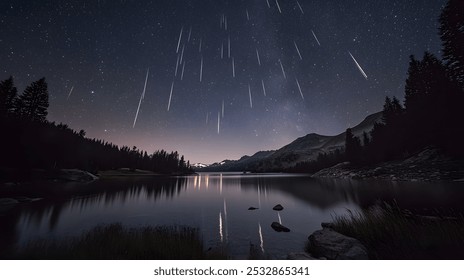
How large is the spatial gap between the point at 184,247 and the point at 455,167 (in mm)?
38572

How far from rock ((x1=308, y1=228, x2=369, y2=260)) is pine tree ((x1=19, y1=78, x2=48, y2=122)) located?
5793 cm

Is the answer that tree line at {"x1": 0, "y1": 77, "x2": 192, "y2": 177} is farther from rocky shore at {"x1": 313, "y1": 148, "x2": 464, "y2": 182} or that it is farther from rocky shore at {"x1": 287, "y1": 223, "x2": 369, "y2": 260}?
rocky shore at {"x1": 313, "y1": 148, "x2": 464, "y2": 182}

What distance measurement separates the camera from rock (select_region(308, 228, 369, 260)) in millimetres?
5958

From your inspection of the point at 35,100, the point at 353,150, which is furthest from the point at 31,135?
the point at 353,150

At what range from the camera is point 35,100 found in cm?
4109

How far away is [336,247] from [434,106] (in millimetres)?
40066

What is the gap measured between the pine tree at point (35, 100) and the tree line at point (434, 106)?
68.7 metres

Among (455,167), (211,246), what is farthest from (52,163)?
(455,167)

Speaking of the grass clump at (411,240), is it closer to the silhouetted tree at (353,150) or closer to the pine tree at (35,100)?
the pine tree at (35,100)

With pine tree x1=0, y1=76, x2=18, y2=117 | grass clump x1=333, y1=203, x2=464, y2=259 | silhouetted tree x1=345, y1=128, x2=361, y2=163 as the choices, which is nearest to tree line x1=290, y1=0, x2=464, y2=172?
silhouetted tree x1=345, y1=128, x2=361, y2=163

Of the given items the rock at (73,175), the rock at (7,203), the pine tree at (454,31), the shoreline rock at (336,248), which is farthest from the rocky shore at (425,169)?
the rock at (73,175)

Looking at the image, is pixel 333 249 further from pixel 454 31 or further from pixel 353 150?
pixel 353 150
